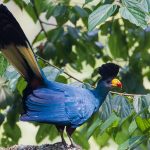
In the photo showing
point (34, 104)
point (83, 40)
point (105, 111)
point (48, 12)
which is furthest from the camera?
point (83, 40)

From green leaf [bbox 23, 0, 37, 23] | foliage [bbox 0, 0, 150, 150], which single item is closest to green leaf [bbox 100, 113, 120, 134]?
foliage [bbox 0, 0, 150, 150]

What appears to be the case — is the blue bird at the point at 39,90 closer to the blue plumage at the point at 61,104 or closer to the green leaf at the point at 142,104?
the blue plumage at the point at 61,104

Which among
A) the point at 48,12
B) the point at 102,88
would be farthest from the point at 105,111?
the point at 48,12

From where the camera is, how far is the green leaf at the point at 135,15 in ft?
12.9

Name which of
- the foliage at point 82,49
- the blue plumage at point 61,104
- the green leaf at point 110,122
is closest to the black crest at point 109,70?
the blue plumage at point 61,104

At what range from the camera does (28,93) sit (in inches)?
166

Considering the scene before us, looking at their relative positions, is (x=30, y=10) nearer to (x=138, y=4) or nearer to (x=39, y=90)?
(x=39, y=90)

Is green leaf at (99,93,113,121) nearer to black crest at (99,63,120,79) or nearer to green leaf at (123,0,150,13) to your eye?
black crest at (99,63,120,79)

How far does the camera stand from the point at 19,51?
4.16 m

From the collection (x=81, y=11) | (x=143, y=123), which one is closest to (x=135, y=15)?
(x=143, y=123)

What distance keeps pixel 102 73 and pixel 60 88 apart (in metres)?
0.27

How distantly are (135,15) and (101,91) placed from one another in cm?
63

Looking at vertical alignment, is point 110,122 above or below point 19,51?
below

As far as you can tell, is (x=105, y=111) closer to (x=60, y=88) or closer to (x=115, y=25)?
(x=60, y=88)
